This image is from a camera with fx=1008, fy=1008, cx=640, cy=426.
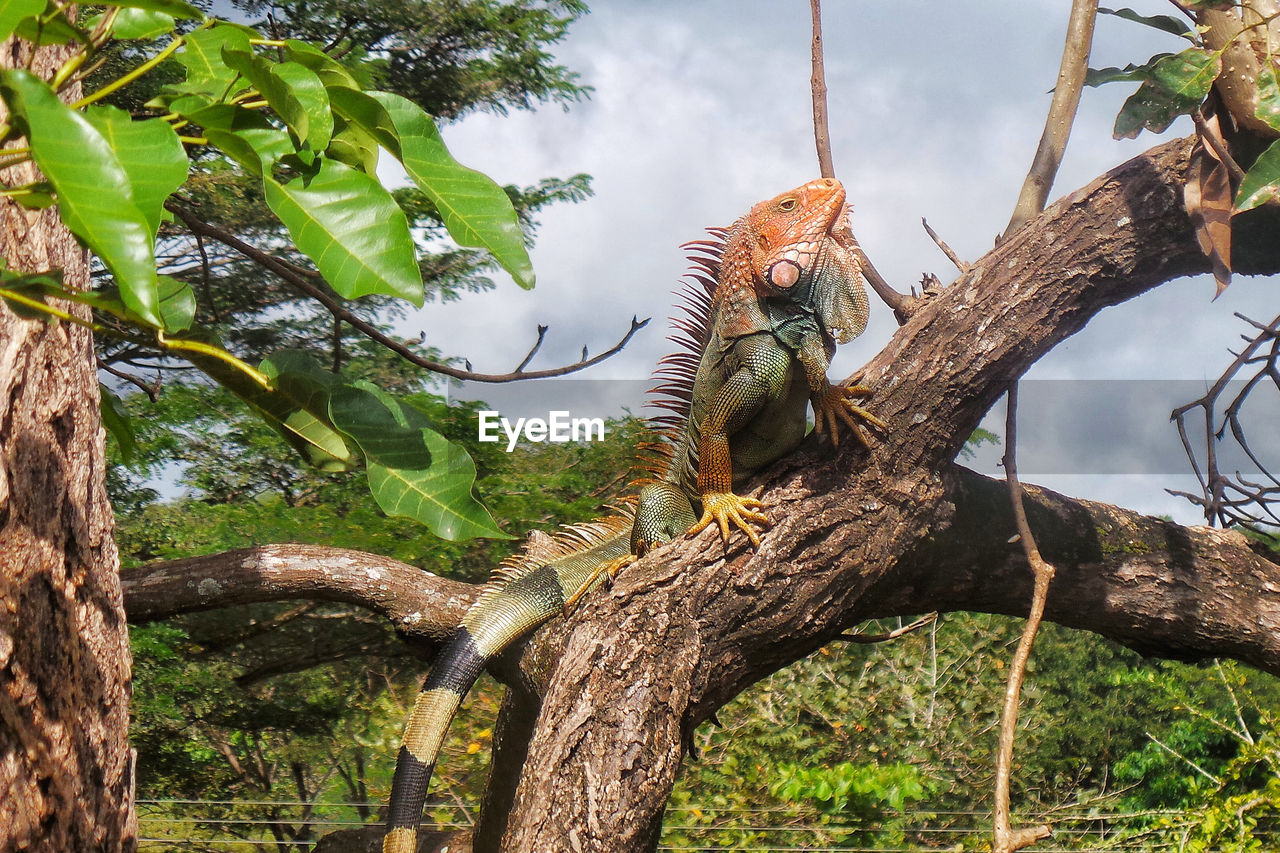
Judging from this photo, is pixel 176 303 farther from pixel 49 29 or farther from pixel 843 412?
pixel 843 412

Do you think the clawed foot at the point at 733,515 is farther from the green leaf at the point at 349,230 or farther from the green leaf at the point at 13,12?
the green leaf at the point at 13,12

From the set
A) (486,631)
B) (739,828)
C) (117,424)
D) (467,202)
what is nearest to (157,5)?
(467,202)

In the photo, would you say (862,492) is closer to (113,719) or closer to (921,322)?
(921,322)

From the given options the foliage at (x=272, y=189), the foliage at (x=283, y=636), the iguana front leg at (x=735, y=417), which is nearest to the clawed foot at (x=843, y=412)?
the iguana front leg at (x=735, y=417)

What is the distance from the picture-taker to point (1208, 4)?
229 centimetres

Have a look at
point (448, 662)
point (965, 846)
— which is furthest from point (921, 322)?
point (965, 846)

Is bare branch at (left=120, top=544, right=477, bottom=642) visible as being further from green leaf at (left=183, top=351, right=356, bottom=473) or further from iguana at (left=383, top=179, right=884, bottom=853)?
green leaf at (left=183, top=351, right=356, bottom=473)

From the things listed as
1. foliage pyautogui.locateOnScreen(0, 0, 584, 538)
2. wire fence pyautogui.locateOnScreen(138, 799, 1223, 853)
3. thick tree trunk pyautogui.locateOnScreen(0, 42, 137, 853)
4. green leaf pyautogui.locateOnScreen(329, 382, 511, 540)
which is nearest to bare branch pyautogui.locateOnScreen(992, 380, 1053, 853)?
green leaf pyautogui.locateOnScreen(329, 382, 511, 540)

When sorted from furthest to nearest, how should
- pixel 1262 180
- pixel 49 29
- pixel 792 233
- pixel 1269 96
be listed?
pixel 792 233
pixel 1269 96
pixel 1262 180
pixel 49 29

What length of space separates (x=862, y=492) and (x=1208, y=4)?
1.37 metres

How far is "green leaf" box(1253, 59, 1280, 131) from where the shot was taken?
1.98 metres

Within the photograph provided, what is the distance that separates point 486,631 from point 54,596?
1.47m

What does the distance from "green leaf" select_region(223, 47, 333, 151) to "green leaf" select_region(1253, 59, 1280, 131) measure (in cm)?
190

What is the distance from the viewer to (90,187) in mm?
596
